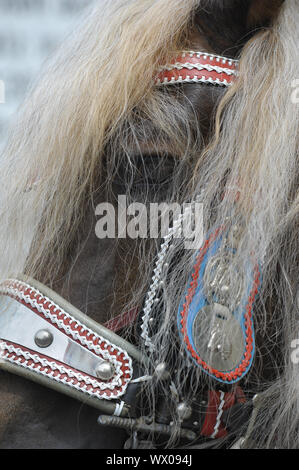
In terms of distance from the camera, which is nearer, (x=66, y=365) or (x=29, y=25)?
(x=66, y=365)

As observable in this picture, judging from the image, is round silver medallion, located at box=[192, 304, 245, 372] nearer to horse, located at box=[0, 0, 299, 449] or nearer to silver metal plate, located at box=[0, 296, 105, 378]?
horse, located at box=[0, 0, 299, 449]

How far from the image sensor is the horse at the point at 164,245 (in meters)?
0.72

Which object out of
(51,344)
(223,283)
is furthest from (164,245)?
(51,344)

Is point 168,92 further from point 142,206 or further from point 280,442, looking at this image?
point 280,442

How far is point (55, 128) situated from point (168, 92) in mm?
167

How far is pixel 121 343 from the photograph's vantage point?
0.72 m

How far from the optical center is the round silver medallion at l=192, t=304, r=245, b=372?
721mm

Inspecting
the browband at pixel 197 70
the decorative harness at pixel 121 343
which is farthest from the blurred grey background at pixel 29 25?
the decorative harness at pixel 121 343

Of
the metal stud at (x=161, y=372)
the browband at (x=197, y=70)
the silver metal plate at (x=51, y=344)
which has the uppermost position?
the browband at (x=197, y=70)

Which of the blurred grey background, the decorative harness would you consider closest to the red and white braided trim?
the decorative harness

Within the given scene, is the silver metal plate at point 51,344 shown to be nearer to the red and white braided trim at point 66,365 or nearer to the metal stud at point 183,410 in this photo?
the red and white braided trim at point 66,365

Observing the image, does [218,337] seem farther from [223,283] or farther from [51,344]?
[51,344]

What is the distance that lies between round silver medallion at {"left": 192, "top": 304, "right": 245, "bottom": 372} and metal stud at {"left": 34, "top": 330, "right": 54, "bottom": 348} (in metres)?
0.18

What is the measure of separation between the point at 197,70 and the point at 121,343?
0.39 m
